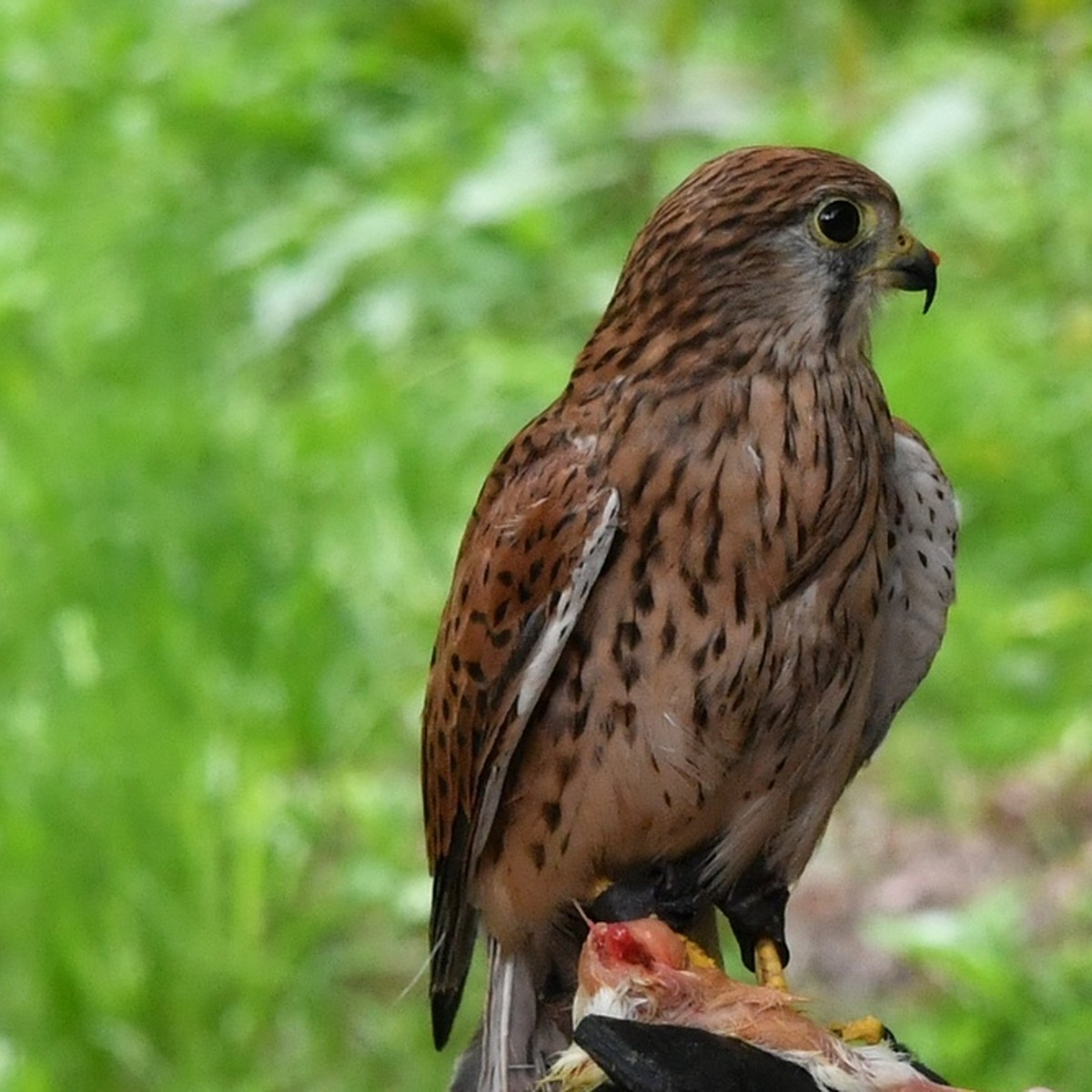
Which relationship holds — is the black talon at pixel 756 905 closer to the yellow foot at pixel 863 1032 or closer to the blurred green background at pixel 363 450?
the yellow foot at pixel 863 1032

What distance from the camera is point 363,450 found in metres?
5.33

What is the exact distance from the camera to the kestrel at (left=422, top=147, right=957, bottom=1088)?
2344mm

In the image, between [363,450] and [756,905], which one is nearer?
[756,905]

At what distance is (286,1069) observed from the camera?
12.8ft

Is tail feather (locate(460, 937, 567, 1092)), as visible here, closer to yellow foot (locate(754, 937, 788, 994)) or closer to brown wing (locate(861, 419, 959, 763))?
yellow foot (locate(754, 937, 788, 994))

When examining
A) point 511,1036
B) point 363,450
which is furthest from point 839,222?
point 363,450

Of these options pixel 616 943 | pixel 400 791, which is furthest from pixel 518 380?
pixel 616 943

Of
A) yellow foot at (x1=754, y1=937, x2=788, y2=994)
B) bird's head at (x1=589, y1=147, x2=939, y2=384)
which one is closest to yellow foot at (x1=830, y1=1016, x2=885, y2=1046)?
yellow foot at (x1=754, y1=937, x2=788, y2=994)

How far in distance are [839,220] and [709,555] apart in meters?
0.40

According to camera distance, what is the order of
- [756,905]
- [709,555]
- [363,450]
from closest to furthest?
[709,555] < [756,905] < [363,450]

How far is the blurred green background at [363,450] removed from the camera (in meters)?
3.92

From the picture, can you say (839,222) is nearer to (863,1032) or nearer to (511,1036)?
(863,1032)

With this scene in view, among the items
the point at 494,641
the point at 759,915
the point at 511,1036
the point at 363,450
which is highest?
the point at 363,450

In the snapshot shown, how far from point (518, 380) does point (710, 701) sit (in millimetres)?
3108
